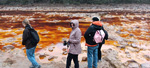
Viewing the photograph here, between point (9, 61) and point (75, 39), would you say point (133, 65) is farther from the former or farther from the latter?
point (9, 61)

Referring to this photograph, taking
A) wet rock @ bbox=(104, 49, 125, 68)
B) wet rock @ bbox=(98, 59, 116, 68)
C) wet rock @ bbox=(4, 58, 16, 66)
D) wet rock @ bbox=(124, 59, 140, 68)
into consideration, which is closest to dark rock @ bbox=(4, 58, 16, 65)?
wet rock @ bbox=(4, 58, 16, 66)

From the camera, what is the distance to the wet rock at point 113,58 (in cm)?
477

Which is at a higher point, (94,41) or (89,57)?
(94,41)

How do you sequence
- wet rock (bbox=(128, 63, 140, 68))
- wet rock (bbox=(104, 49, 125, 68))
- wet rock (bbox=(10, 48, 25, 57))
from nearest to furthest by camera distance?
wet rock (bbox=(128, 63, 140, 68)) → wet rock (bbox=(104, 49, 125, 68)) → wet rock (bbox=(10, 48, 25, 57))

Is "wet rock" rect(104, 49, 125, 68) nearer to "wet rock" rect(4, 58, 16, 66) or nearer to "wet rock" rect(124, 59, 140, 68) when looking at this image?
"wet rock" rect(124, 59, 140, 68)

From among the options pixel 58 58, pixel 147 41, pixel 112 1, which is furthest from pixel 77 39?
pixel 112 1

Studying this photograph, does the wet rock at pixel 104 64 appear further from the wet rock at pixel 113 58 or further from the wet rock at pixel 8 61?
the wet rock at pixel 8 61

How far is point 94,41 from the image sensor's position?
3699 mm

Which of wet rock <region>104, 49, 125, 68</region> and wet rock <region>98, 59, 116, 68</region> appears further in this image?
wet rock <region>104, 49, 125, 68</region>

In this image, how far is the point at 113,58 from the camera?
5.22 meters

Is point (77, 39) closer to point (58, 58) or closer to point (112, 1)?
point (58, 58)

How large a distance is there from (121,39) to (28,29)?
5843 millimetres

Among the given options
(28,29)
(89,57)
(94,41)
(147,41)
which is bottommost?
(147,41)

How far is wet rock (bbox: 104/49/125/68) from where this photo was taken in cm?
477
